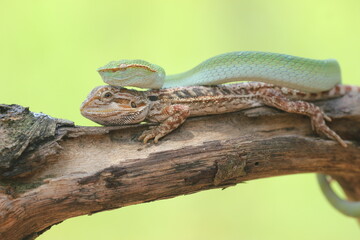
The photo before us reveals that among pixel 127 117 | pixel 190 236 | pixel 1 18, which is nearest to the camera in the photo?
pixel 127 117

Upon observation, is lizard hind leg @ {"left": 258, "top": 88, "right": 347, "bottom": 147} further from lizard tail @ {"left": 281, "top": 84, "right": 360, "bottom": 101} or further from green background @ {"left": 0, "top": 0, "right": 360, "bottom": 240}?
green background @ {"left": 0, "top": 0, "right": 360, "bottom": 240}

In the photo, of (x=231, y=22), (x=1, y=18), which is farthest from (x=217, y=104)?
(x=1, y=18)

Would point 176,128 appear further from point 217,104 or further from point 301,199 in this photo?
point 301,199

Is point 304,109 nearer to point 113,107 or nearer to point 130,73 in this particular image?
point 130,73

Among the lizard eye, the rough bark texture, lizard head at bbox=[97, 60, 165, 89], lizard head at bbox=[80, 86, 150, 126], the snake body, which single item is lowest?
the rough bark texture

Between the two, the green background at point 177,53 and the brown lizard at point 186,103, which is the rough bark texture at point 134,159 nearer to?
Answer: the brown lizard at point 186,103

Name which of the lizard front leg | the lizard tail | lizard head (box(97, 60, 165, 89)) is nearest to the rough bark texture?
the lizard front leg

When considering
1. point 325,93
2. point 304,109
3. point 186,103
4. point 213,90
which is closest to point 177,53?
point 213,90
